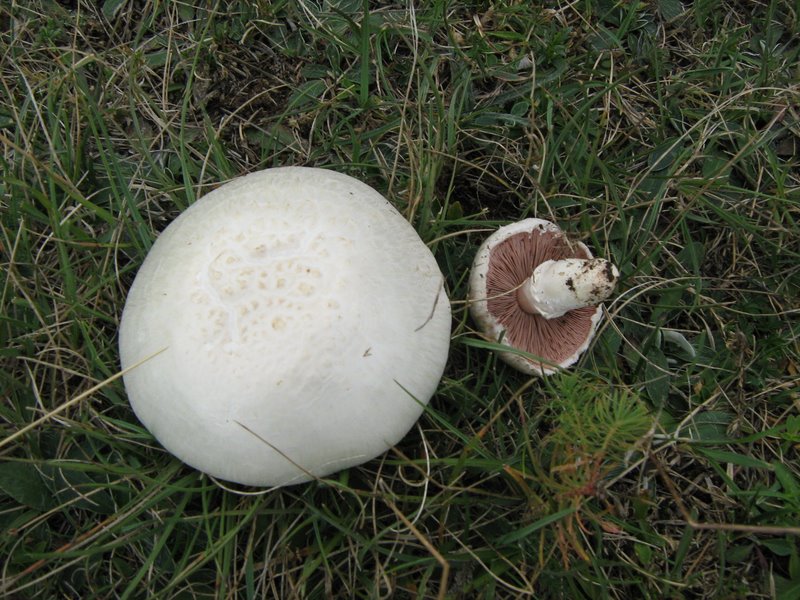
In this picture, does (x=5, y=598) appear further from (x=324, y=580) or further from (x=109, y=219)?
(x=109, y=219)

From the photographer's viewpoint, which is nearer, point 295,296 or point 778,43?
point 295,296

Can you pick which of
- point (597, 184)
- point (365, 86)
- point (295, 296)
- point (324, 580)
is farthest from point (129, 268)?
point (597, 184)

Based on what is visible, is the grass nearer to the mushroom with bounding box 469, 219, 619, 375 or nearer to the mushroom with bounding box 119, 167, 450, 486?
the mushroom with bounding box 469, 219, 619, 375

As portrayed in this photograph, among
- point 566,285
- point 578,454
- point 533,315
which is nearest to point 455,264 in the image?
point 533,315

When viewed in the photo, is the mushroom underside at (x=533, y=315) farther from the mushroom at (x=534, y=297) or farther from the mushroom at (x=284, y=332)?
the mushroom at (x=284, y=332)

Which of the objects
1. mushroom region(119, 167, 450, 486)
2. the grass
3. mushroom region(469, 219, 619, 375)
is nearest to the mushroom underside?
mushroom region(469, 219, 619, 375)

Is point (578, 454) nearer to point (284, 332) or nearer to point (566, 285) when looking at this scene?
point (566, 285)

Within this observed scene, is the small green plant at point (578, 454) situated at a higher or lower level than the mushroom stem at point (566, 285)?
lower

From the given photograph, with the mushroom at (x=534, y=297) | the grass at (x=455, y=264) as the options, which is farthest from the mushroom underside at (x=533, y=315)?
the grass at (x=455, y=264)
